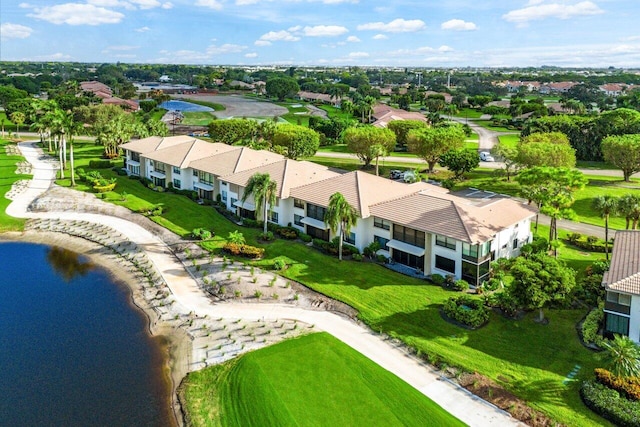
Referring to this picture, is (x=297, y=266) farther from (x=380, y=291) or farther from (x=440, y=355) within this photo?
(x=440, y=355)

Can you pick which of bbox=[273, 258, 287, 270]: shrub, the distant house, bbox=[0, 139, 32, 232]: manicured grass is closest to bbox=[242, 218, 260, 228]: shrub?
bbox=[273, 258, 287, 270]: shrub

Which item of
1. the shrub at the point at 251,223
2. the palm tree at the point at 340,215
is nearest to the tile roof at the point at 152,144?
the shrub at the point at 251,223

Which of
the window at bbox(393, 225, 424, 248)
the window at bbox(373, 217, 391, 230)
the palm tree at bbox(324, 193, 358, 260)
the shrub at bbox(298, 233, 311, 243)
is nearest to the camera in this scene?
the window at bbox(393, 225, 424, 248)

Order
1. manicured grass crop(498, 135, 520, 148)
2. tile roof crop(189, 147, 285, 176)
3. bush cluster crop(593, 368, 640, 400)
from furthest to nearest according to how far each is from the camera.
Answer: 1. manicured grass crop(498, 135, 520, 148)
2. tile roof crop(189, 147, 285, 176)
3. bush cluster crop(593, 368, 640, 400)

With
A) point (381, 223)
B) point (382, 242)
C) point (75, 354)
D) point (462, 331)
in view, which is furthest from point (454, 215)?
point (75, 354)

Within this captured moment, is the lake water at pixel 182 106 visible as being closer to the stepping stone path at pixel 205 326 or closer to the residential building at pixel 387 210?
the residential building at pixel 387 210

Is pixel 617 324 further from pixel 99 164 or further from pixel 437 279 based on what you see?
pixel 99 164

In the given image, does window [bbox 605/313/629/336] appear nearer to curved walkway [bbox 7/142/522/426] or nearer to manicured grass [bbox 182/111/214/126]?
curved walkway [bbox 7/142/522/426]
